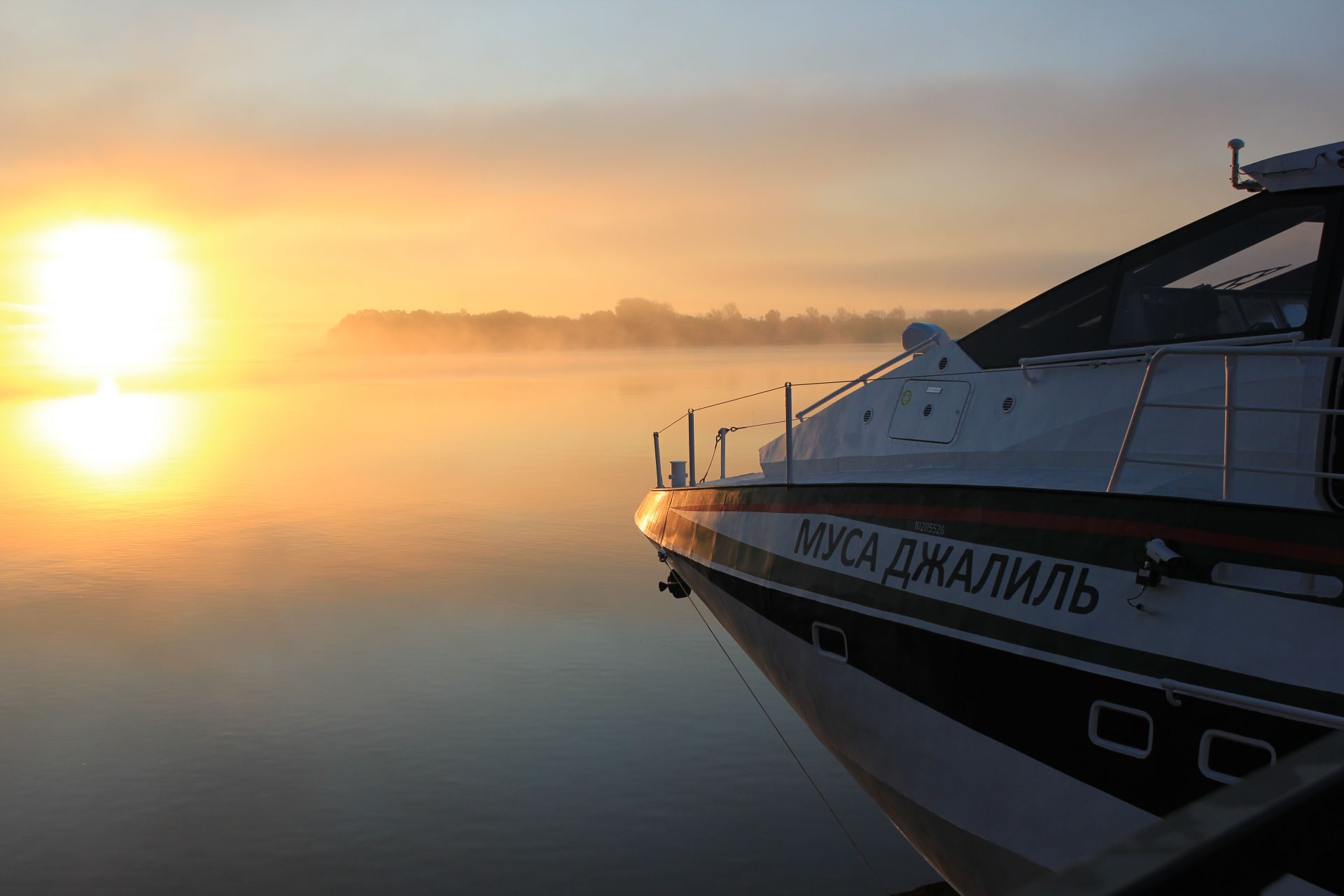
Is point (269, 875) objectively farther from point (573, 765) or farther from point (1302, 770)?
point (1302, 770)

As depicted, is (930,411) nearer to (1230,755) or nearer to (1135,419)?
(1135,419)

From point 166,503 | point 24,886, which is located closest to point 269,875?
point 24,886

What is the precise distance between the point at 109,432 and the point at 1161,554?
112 m

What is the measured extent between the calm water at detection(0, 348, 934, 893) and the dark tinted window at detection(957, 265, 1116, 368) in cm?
967

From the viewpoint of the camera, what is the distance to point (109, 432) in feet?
324

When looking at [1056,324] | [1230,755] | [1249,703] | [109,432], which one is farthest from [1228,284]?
[109,432]

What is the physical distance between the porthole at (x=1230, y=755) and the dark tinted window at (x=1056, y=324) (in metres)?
2.73

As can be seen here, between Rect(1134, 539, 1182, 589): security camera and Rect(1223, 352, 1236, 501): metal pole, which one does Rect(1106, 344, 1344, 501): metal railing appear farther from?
Rect(1134, 539, 1182, 589): security camera

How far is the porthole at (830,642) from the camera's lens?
6.55 metres

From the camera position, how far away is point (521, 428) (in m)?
83.6

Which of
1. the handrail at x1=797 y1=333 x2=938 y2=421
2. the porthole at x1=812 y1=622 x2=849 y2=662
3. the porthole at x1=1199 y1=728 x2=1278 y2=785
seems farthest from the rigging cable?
the porthole at x1=1199 y1=728 x2=1278 y2=785

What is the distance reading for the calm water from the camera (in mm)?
14141

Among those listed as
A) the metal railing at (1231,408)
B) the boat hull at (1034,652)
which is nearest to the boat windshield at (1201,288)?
the metal railing at (1231,408)

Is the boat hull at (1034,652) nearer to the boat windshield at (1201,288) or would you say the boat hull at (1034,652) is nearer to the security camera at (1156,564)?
the security camera at (1156,564)
